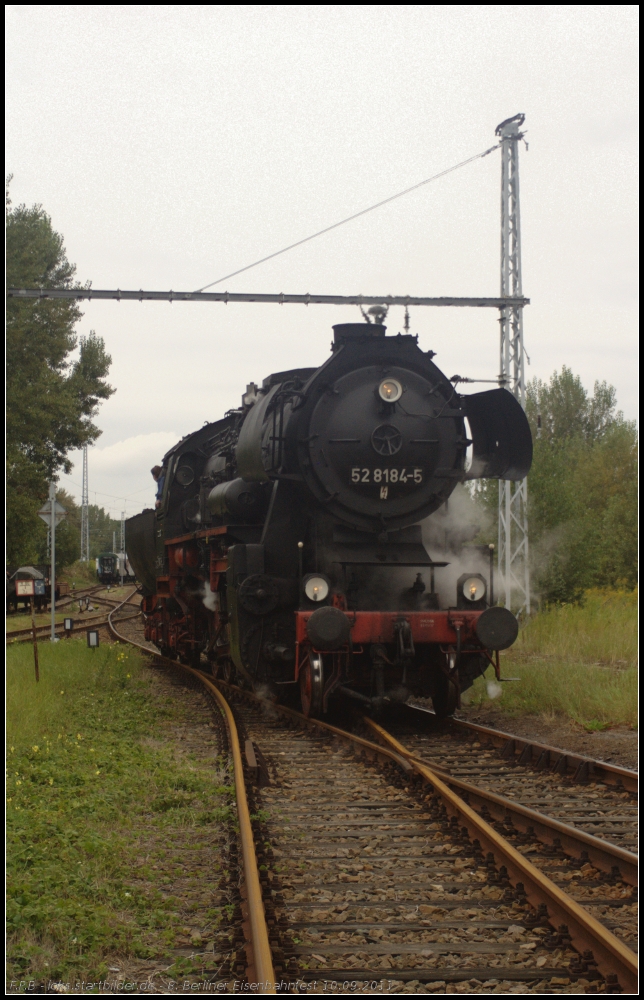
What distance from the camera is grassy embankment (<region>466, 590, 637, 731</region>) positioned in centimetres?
890

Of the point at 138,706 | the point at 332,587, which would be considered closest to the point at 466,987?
the point at 332,587

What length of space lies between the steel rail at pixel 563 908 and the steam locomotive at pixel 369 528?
305 cm

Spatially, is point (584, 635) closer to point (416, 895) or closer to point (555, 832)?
point (555, 832)

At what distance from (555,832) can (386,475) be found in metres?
4.36

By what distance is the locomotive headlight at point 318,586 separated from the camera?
27.6ft

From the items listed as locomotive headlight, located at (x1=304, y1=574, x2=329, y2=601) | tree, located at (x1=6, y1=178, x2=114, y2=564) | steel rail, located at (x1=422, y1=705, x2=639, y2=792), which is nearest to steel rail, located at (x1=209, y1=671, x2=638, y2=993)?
steel rail, located at (x1=422, y1=705, x2=639, y2=792)

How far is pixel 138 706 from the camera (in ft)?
34.4

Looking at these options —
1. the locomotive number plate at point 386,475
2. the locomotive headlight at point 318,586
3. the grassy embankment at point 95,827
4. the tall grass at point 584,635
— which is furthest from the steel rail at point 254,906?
the tall grass at point 584,635

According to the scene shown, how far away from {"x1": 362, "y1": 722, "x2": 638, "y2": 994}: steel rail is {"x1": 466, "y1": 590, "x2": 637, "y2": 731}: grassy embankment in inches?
154

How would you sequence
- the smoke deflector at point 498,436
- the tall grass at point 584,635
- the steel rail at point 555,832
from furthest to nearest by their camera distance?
1. the tall grass at point 584,635
2. the smoke deflector at point 498,436
3. the steel rail at point 555,832

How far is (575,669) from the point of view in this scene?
402 inches

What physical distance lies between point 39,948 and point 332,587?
16.9 feet

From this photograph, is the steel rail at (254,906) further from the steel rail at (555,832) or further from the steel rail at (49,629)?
the steel rail at (49,629)

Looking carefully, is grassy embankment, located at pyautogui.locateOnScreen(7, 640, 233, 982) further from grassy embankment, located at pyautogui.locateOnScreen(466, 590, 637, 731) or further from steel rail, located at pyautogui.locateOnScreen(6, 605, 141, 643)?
steel rail, located at pyautogui.locateOnScreen(6, 605, 141, 643)
